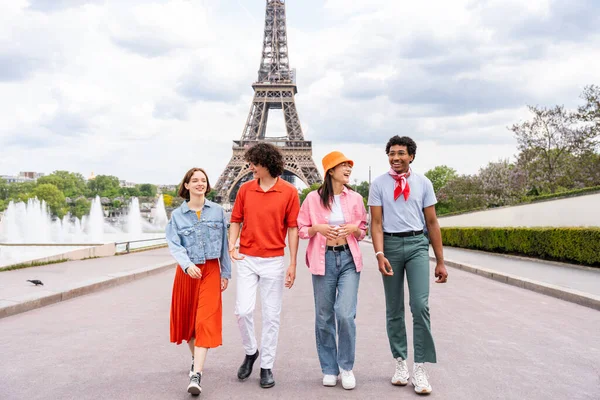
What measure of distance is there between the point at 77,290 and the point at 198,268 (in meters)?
5.63

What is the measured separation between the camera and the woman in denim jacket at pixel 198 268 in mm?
4168

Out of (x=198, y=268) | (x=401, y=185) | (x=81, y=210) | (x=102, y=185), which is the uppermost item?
(x=102, y=185)

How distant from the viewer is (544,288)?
31.4 ft

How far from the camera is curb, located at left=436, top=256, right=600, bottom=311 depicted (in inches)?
322

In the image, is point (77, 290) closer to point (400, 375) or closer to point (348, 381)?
point (348, 381)

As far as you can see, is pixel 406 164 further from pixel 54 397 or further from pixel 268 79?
pixel 268 79

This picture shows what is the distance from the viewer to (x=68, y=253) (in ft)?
47.3

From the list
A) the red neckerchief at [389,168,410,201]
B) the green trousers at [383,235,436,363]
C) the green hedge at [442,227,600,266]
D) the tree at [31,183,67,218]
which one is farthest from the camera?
the tree at [31,183,67,218]

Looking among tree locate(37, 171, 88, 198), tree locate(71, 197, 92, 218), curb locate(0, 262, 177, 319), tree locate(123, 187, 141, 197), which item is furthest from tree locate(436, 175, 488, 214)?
tree locate(123, 187, 141, 197)

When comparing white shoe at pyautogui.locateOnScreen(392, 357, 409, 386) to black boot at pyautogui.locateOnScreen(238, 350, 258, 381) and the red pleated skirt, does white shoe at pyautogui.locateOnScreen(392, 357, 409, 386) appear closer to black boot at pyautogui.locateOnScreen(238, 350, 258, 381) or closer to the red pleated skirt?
black boot at pyautogui.locateOnScreen(238, 350, 258, 381)

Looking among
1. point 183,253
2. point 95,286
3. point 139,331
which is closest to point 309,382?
point 183,253

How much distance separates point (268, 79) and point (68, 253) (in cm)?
5250

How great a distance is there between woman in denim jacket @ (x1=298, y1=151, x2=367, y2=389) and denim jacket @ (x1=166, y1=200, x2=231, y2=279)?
66 centimetres

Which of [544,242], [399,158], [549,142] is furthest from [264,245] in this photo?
[549,142]
